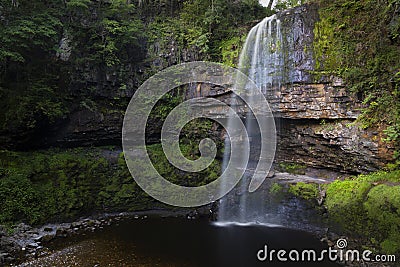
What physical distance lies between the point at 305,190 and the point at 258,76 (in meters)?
4.14

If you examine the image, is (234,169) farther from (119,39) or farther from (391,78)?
(119,39)

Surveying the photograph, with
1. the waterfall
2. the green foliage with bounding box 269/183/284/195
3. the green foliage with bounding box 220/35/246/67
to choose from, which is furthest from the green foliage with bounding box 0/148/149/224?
the green foliage with bounding box 220/35/246/67

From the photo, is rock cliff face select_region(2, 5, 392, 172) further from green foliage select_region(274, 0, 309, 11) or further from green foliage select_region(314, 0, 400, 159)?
green foliage select_region(274, 0, 309, 11)

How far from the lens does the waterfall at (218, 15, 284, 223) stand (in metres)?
9.19

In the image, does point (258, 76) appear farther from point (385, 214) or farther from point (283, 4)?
point (283, 4)

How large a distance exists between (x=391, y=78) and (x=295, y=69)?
2627 millimetres

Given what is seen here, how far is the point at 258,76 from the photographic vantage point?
975 centimetres

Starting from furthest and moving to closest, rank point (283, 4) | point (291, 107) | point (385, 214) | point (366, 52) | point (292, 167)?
point (283, 4) < point (292, 167) < point (291, 107) < point (366, 52) < point (385, 214)

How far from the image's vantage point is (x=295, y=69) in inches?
353

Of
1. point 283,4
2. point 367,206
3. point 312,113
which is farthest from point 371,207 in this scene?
point 283,4

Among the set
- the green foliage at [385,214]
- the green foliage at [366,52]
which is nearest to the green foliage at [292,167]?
the green foliage at [366,52]

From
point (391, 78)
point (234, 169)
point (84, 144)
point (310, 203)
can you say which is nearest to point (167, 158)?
point (234, 169)

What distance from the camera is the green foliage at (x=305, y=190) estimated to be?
323 inches

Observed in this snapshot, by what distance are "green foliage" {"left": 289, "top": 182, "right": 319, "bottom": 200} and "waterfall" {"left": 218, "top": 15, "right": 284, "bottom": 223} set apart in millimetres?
1030
